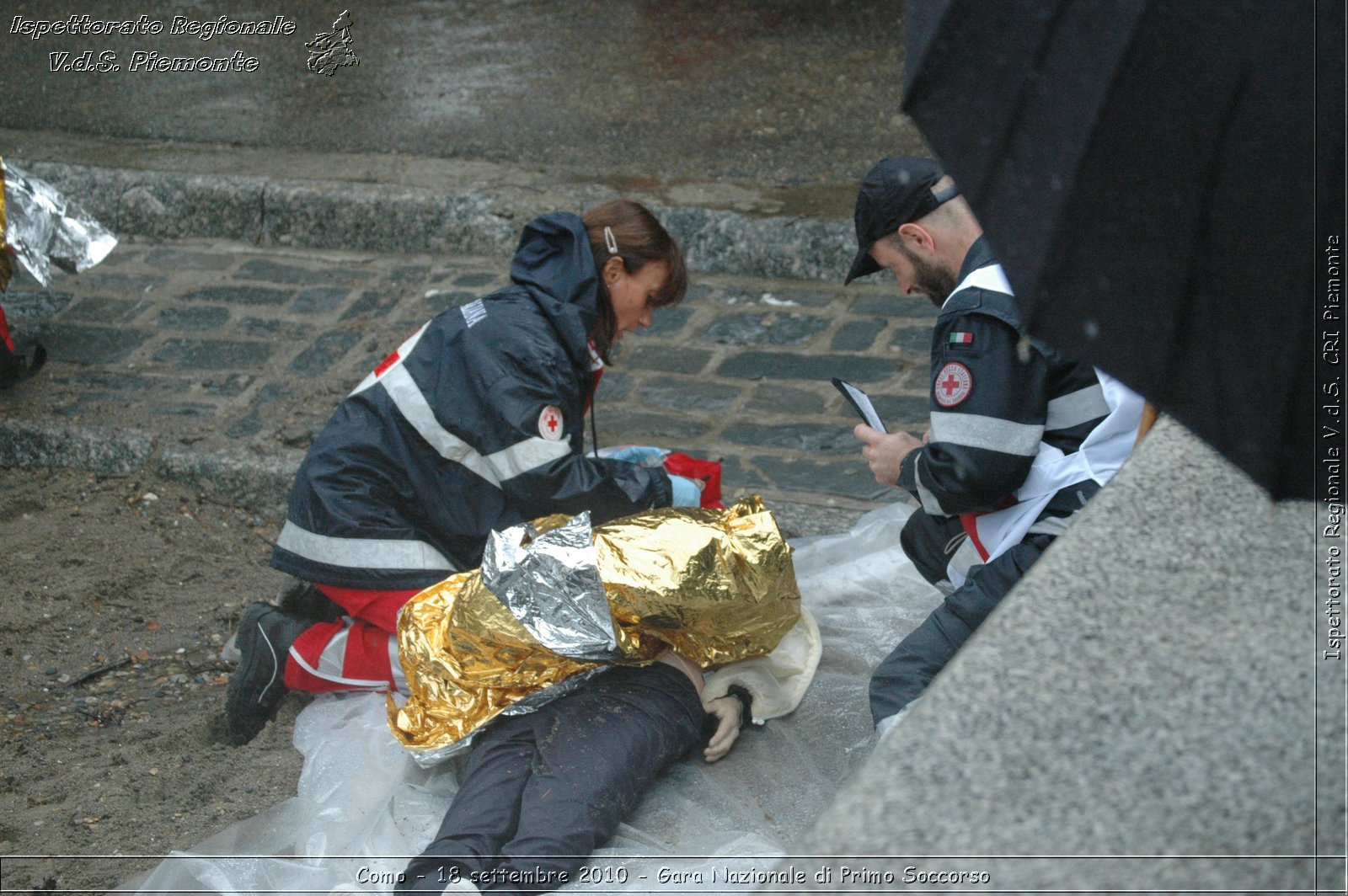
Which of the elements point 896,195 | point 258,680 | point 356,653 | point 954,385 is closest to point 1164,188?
point 954,385

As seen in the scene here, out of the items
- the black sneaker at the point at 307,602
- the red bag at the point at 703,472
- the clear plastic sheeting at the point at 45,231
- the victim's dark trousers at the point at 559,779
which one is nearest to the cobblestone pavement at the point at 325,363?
the clear plastic sheeting at the point at 45,231

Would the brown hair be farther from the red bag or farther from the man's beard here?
the man's beard

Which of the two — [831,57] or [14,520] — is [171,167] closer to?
[14,520]

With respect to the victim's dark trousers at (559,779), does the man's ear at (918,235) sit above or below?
above

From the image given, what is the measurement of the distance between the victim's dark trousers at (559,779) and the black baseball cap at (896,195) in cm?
109

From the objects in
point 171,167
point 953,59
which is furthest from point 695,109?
point 953,59

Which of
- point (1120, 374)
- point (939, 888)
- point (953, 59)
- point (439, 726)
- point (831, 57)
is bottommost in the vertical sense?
point (831, 57)

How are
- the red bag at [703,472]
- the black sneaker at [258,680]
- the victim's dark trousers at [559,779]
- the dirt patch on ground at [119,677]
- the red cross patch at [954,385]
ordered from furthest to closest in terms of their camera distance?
1. the red bag at [703,472]
2. the black sneaker at [258,680]
3. the dirt patch on ground at [119,677]
4. the red cross patch at [954,385]
5. the victim's dark trousers at [559,779]

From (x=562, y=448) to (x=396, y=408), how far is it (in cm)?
46

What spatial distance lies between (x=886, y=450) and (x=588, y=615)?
793 mm

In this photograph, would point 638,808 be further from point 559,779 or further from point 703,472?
point 703,472

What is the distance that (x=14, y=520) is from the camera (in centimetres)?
407

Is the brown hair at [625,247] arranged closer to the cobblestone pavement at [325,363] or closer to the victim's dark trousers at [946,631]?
the cobblestone pavement at [325,363]

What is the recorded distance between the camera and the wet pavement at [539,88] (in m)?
6.30
